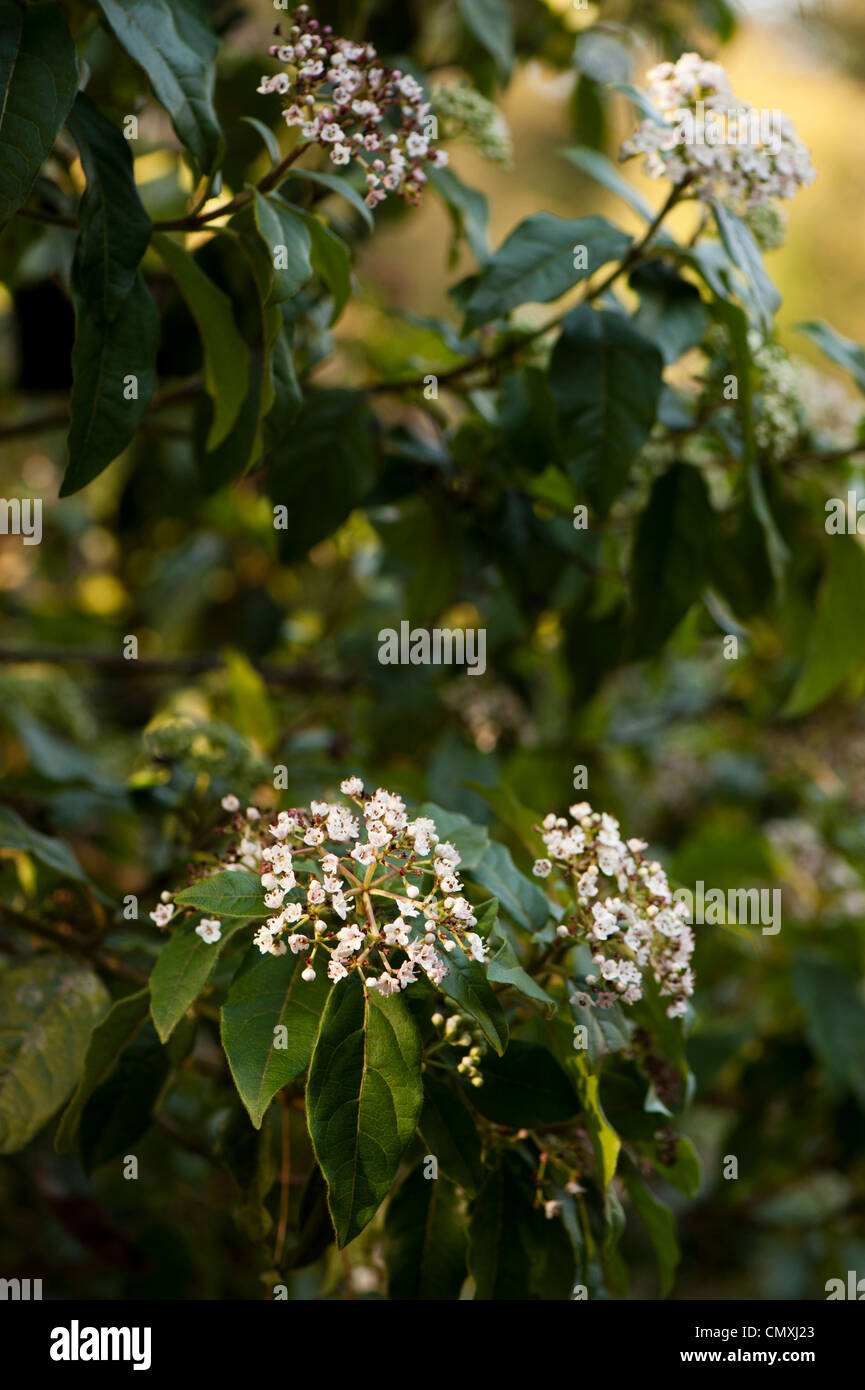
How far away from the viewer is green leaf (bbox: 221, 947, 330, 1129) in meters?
0.60

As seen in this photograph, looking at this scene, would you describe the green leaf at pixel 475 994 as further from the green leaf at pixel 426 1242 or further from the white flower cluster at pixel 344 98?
the white flower cluster at pixel 344 98

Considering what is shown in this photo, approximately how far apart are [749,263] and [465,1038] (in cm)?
58

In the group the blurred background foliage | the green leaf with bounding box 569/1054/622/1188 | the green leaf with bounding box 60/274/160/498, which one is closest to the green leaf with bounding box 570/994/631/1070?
the green leaf with bounding box 569/1054/622/1188

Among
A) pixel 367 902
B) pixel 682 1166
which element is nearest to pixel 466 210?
pixel 367 902

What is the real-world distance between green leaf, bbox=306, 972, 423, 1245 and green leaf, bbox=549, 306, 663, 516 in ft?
1.49

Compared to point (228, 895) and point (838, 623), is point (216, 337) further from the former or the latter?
point (838, 623)

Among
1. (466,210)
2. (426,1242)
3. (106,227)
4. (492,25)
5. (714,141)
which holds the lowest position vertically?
(426,1242)

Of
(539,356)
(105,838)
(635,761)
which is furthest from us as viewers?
(635,761)

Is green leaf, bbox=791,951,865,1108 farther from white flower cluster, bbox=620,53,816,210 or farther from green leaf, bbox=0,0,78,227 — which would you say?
green leaf, bbox=0,0,78,227

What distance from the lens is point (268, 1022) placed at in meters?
0.62

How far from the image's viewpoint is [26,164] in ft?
2.15

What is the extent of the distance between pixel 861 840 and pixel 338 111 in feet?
3.60
